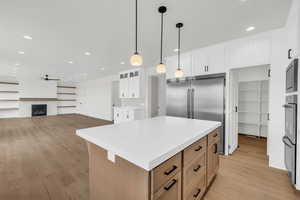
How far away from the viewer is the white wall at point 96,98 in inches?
330

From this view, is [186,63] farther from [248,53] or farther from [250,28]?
[250,28]

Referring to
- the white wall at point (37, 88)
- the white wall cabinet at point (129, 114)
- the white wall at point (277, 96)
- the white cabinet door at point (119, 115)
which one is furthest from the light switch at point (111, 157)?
the white wall at point (37, 88)

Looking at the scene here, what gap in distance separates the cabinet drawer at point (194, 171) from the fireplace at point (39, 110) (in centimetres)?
1266

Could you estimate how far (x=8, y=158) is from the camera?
291 centimetres

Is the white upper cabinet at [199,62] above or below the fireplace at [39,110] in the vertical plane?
above

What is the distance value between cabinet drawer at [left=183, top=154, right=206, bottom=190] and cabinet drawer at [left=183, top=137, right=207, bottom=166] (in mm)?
56

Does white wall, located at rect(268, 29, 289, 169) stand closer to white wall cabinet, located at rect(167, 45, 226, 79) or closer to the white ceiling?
the white ceiling

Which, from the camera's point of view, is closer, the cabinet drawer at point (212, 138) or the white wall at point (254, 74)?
the cabinet drawer at point (212, 138)

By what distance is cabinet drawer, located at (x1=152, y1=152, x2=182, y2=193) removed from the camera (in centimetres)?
89

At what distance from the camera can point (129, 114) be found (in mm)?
5520

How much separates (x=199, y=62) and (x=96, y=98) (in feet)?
26.7

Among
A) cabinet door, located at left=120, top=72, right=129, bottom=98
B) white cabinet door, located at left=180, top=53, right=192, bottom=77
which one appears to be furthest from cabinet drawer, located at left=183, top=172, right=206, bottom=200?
cabinet door, located at left=120, top=72, right=129, bottom=98

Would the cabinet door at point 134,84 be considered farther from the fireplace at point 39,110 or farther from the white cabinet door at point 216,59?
the fireplace at point 39,110

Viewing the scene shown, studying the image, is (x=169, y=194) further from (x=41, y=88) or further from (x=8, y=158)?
(x=41, y=88)
